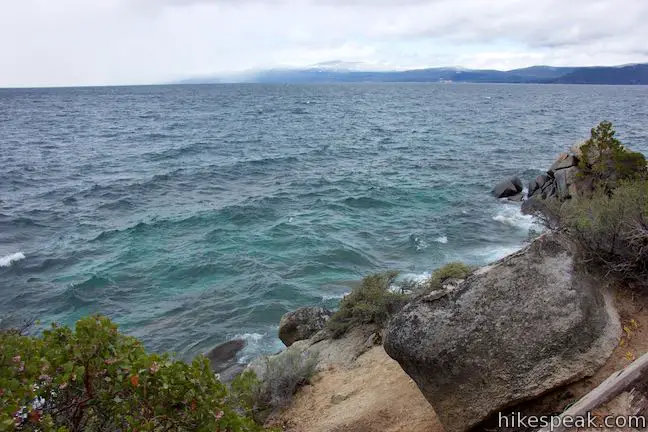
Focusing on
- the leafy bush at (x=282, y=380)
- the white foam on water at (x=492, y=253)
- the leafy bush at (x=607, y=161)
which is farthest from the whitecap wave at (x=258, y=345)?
the leafy bush at (x=607, y=161)

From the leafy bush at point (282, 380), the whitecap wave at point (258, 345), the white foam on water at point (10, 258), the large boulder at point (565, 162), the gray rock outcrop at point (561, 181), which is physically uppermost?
the large boulder at point (565, 162)

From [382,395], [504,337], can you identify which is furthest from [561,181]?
[504,337]

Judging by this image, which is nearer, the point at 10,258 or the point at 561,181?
the point at 10,258

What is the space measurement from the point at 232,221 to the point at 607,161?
49.7 feet

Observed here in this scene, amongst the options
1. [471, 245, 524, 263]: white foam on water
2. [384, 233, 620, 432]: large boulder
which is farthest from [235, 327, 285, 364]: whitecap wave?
[471, 245, 524, 263]: white foam on water

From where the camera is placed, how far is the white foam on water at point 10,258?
692 inches

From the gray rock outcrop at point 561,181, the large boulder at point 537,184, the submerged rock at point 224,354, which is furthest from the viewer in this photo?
the large boulder at point 537,184

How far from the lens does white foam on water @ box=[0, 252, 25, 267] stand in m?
17.6

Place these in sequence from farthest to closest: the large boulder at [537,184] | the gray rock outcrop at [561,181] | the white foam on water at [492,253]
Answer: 1. the large boulder at [537,184]
2. the gray rock outcrop at [561,181]
3. the white foam on water at [492,253]

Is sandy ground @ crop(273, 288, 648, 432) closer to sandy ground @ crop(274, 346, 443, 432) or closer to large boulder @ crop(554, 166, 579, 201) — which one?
sandy ground @ crop(274, 346, 443, 432)

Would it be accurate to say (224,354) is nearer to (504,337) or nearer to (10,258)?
(504,337)

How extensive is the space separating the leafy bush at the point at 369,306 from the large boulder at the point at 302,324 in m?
1.21

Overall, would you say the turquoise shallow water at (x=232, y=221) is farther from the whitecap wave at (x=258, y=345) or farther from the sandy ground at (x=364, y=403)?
the sandy ground at (x=364, y=403)

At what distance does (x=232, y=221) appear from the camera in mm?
22234
